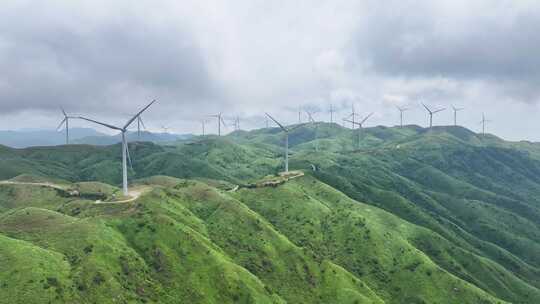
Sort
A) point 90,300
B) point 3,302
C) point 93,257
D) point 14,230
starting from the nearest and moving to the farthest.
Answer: point 3,302
point 90,300
point 93,257
point 14,230

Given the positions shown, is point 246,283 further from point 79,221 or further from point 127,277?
point 79,221

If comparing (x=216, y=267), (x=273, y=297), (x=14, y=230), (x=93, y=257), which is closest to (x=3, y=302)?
(x=93, y=257)

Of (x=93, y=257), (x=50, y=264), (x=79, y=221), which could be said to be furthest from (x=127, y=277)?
(x=79, y=221)

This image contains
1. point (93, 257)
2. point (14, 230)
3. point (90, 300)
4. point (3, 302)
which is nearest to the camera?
point (3, 302)

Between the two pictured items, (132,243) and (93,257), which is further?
(132,243)

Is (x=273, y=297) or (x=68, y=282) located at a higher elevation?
(x=68, y=282)

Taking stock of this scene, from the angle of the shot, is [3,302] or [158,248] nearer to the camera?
[3,302]

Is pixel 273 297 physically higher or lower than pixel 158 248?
lower

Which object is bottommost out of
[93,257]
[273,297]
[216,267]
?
[273,297]

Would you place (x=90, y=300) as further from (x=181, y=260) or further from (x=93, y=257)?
(x=181, y=260)
